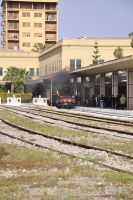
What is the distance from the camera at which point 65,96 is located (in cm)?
4588

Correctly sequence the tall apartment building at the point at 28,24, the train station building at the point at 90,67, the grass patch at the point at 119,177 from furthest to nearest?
the tall apartment building at the point at 28,24 < the train station building at the point at 90,67 < the grass patch at the point at 119,177

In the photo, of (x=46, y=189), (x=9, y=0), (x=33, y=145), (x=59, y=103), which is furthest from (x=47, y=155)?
(x=9, y=0)

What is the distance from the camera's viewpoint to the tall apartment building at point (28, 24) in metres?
116

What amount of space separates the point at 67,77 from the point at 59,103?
3.04m

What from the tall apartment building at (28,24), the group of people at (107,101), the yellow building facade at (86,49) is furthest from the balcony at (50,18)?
the group of people at (107,101)

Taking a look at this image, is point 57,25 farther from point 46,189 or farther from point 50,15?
point 46,189

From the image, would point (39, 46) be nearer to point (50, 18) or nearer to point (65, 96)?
point (50, 18)

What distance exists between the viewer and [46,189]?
7891 millimetres

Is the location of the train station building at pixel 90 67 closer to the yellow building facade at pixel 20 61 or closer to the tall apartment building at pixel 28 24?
the yellow building facade at pixel 20 61

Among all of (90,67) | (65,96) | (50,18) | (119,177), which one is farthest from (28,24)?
(119,177)

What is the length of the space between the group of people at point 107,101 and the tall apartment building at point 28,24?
6778 centimetres

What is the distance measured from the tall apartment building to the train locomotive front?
70101mm

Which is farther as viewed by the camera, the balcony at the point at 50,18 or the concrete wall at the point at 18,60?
the balcony at the point at 50,18

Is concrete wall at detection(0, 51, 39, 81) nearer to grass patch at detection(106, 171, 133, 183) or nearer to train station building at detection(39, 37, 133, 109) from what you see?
train station building at detection(39, 37, 133, 109)
